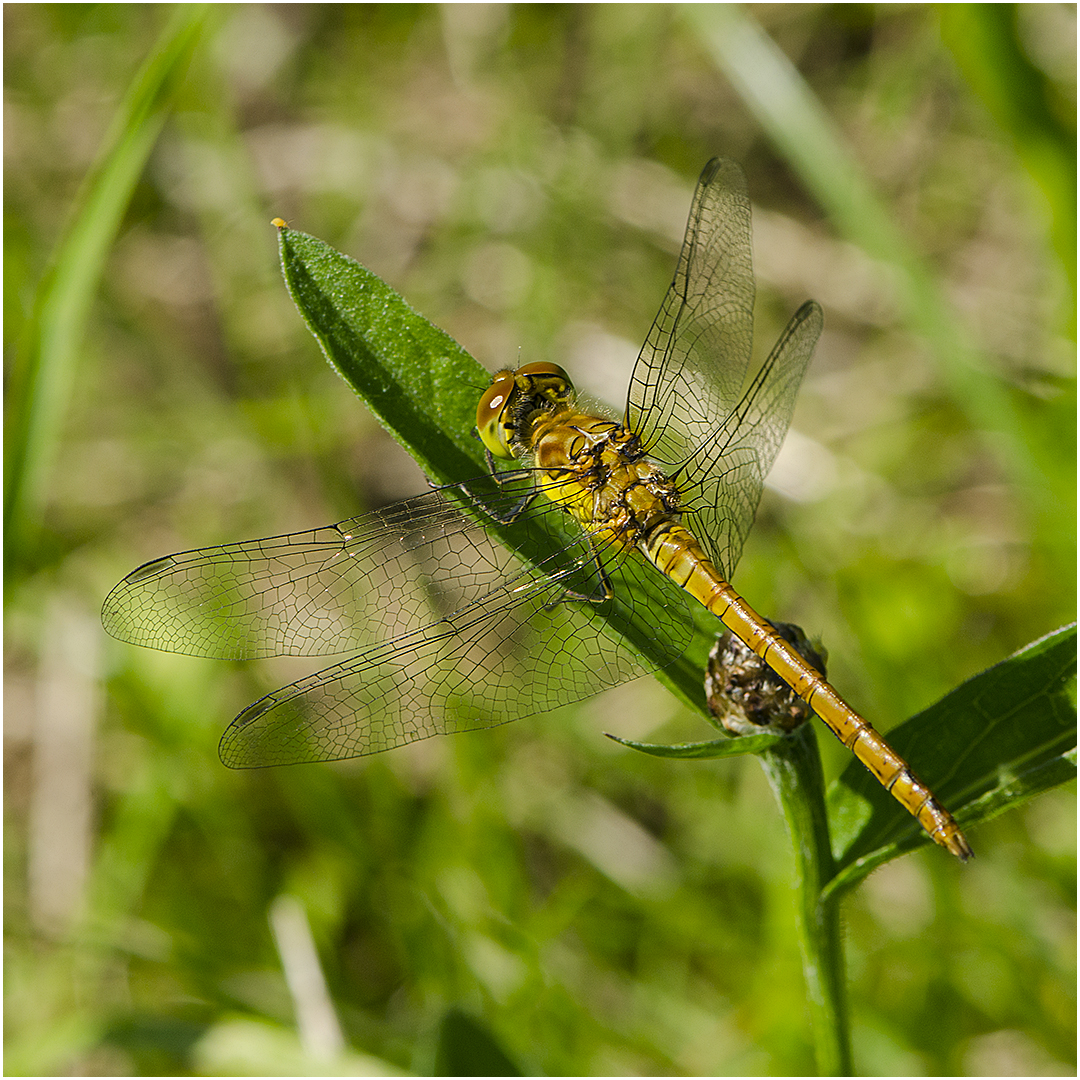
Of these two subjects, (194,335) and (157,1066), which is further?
(194,335)

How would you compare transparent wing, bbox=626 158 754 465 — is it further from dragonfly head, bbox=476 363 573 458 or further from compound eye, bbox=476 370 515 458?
compound eye, bbox=476 370 515 458

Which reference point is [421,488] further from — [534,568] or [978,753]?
[978,753]

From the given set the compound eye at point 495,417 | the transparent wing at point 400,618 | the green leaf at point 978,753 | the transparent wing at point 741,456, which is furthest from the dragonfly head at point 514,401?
the green leaf at point 978,753

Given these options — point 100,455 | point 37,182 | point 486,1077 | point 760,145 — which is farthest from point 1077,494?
point 37,182

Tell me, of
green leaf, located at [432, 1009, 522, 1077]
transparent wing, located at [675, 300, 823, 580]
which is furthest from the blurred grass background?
transparent wing, located at [675, 300, 823, 580]

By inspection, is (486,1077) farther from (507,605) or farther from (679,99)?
(679,99)

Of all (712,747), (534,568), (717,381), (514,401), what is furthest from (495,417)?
(712,747)
